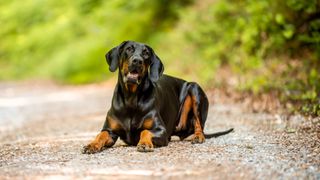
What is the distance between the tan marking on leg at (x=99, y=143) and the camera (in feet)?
19.5

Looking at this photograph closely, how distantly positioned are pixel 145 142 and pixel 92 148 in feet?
1.70

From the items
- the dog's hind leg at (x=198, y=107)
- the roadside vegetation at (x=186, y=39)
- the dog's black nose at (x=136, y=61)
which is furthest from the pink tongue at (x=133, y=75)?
the roadside vegetation at (x=186, y=39)

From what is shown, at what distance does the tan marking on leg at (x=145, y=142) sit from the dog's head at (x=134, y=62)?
1.69 ft

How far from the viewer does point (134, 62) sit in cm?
609

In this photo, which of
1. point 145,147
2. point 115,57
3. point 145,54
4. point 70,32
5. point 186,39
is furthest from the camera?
point 70,32

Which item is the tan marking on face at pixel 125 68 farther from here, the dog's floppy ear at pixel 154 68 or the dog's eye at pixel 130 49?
the dog's floppy ear at pixel 154 68

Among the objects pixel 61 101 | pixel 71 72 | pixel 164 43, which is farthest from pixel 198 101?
pixel 71 72

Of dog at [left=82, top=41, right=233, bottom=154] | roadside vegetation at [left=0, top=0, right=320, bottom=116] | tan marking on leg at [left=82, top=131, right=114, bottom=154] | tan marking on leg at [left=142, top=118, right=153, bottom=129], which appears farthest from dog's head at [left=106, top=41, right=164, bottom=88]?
roadside vegetation at [left=0, top=0, right=320, bottom=116]

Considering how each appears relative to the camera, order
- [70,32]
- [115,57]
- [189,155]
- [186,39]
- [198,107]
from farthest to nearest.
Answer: [70,32] → [186,39] → [198,107] → [115,57] → [189,155]

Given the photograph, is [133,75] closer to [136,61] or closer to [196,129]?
[136,61]

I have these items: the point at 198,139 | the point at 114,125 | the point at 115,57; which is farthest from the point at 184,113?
the point at 115,57

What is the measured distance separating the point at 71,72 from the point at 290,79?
14438 millimetres

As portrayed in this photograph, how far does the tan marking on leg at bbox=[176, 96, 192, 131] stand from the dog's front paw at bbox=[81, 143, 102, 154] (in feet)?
4.80

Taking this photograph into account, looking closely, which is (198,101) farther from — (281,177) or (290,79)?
(290,79)
